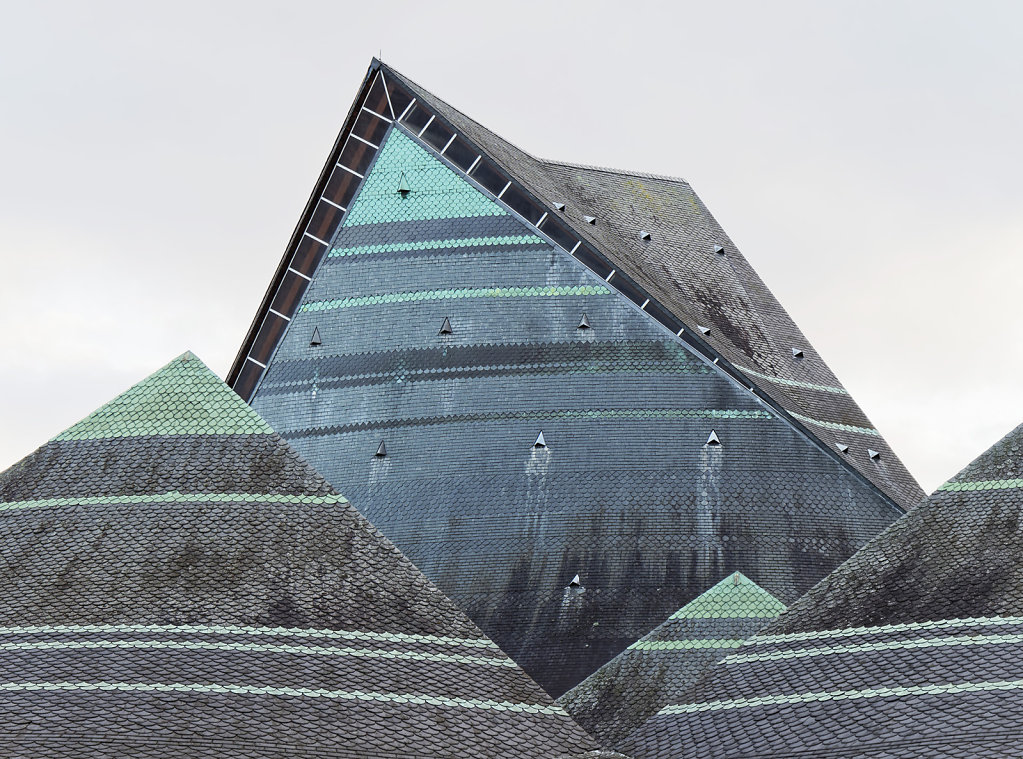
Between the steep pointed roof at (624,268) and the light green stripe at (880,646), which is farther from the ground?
the steep pointed roof at (624,268)

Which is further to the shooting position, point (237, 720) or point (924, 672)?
point (924, 672)

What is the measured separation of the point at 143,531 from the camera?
23078 millimetres

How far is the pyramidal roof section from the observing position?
4319 centimetres

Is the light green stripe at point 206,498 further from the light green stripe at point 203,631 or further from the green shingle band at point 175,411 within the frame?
the light green stripe at point 203,631

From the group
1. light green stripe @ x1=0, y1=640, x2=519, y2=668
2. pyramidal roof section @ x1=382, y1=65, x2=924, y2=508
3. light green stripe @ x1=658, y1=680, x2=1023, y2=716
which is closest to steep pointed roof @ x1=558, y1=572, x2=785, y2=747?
light green stripe @ x1=658, y1=680, x2=1023, y2=716

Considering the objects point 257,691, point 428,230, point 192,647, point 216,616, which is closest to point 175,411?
point 216,616

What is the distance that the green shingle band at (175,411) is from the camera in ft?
80.6

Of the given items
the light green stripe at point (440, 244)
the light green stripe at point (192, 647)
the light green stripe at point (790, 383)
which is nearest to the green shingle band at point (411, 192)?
the light green stripe at point (440, 244)

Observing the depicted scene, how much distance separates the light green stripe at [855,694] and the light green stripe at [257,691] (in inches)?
120

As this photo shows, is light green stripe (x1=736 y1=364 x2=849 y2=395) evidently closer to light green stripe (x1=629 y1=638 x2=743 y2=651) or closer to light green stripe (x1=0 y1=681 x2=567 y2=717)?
light green stripe (x1=629 y1=638 x2=743 y2=651)

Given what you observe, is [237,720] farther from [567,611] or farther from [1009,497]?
[567,611]

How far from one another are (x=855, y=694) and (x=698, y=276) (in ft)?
88.7

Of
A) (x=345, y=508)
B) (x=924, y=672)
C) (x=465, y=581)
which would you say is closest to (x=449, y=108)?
(x=465, y=581)

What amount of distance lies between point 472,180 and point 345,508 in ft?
70.6
